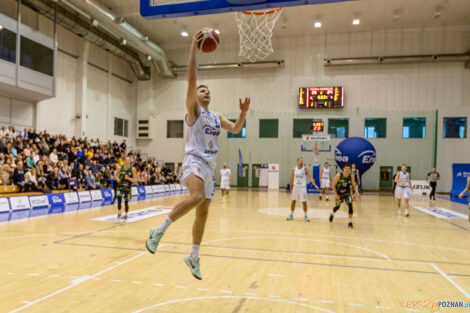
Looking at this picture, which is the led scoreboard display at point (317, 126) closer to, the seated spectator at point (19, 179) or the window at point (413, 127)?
the window at point (413, 127)

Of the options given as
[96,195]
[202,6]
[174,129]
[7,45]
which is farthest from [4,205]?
[174,129]

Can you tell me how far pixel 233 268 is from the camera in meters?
5.89

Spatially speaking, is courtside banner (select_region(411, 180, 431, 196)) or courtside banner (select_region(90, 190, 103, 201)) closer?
courtside banner (select_region(90, 190, 103, 201))

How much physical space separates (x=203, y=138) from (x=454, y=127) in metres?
27.9

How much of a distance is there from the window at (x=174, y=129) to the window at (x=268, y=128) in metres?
7.37

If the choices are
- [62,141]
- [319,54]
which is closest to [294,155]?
[319,54]

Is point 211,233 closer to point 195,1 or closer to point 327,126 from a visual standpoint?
point 195,1

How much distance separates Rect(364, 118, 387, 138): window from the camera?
26.5m

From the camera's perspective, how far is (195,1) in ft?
18.5

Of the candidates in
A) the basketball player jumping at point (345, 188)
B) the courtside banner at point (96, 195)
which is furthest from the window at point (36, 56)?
the basketball player jumping at point (345, 188)

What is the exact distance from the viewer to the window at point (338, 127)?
2733cm

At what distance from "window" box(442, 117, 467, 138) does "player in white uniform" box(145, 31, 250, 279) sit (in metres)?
27.3

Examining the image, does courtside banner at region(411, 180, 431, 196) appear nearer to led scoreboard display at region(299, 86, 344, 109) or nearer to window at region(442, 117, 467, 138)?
window at region(442, 117, 467, 138)

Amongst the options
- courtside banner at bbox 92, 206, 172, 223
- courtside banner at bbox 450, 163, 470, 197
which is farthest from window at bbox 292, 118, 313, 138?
courtside banner at bbox 92, 206, 172, 223
